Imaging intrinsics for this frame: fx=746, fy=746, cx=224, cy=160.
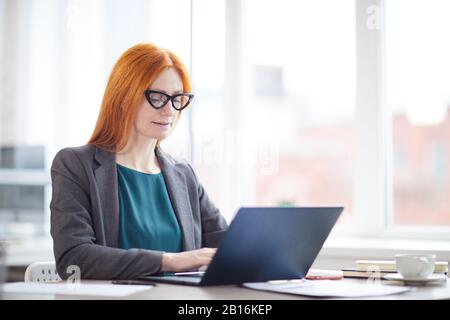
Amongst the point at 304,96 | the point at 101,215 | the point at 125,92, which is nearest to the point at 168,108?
the point at 125,92

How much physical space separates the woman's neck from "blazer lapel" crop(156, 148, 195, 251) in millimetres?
50

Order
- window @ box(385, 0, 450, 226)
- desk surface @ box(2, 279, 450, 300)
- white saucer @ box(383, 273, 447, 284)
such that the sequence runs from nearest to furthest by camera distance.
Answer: desk surface @ box(2, 279, 450, 300) < white saucer @ box(383, 273, 447, 284) < window @ box(385, 0, 450, 226)

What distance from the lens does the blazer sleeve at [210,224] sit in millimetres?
2377

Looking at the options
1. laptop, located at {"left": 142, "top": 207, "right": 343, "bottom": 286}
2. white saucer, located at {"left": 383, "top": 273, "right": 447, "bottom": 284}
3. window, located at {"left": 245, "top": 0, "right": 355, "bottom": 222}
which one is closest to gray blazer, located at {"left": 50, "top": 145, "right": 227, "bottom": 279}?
laptop, located at {"left": 142, "top": 207, "right": 343, "bottom": 286}

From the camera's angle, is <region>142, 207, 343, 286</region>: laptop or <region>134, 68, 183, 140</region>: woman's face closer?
<region>142, 207, 343, 286</region>: laptop

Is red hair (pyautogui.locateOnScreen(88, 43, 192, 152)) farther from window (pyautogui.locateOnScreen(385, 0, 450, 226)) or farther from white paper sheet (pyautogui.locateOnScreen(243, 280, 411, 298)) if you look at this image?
window (pyautogui.locateOnScreen(385, 0, 450, 226))

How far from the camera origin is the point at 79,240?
6.33 feet

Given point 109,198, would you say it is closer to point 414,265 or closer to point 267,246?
point 267,246

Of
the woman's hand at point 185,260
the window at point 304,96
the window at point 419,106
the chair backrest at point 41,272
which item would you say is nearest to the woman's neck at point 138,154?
the chair backrest at point 41,272

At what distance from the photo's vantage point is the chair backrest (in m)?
2.07

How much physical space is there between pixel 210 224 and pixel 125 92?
0.51 meters

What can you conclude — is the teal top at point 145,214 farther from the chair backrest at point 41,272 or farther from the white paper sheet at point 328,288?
the white paper sheet at point 328,288
